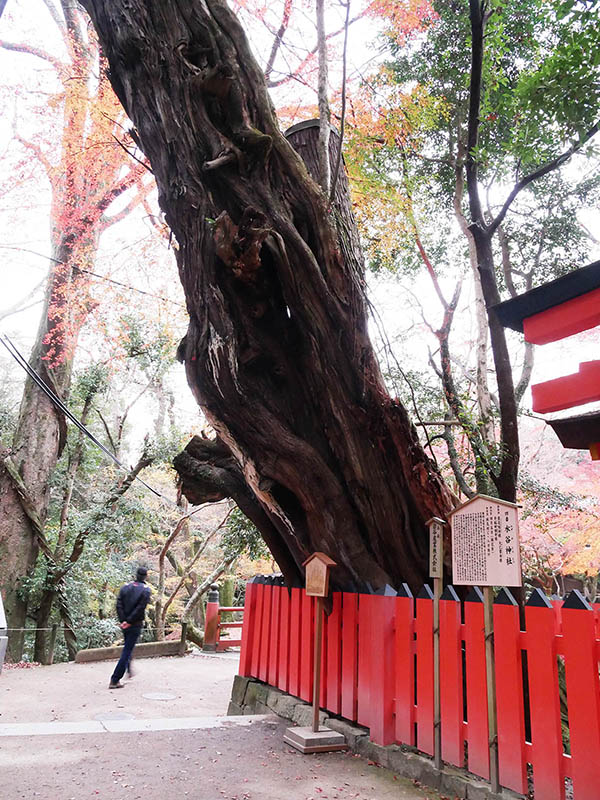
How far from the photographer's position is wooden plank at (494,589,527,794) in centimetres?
340

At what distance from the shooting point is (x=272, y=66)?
35.6 ft

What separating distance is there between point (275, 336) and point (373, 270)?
4971mm

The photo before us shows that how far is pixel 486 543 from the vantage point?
149 inches

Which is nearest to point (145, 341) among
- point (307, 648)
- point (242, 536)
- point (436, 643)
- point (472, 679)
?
point (242, 536)

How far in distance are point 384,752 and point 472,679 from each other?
3.64 ft

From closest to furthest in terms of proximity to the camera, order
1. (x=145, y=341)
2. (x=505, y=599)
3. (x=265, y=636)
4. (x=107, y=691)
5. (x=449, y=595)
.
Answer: (x=505, y=599) → (x=449, y=595) → (x=265, y=636) → (x=107, y=691) → (x=145, y=341)

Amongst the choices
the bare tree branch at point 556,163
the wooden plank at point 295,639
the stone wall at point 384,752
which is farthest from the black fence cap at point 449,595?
the bare tree branch at point 556,163

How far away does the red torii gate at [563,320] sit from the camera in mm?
3953

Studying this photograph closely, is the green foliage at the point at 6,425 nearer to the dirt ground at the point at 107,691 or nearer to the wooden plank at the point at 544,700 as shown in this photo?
the dirt ground at the point at 107,691

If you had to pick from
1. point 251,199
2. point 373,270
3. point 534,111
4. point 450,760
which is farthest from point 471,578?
point 373,270

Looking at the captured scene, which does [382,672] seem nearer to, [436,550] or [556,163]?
[436,550]

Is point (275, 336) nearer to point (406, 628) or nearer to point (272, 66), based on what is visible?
point (406, 628)

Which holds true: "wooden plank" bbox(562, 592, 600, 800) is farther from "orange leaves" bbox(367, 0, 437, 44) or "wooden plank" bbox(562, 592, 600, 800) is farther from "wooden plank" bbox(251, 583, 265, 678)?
"orange leaves" bbox(367, 0, 437, 44)

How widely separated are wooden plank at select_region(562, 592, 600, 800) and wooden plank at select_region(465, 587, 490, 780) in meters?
0.62
